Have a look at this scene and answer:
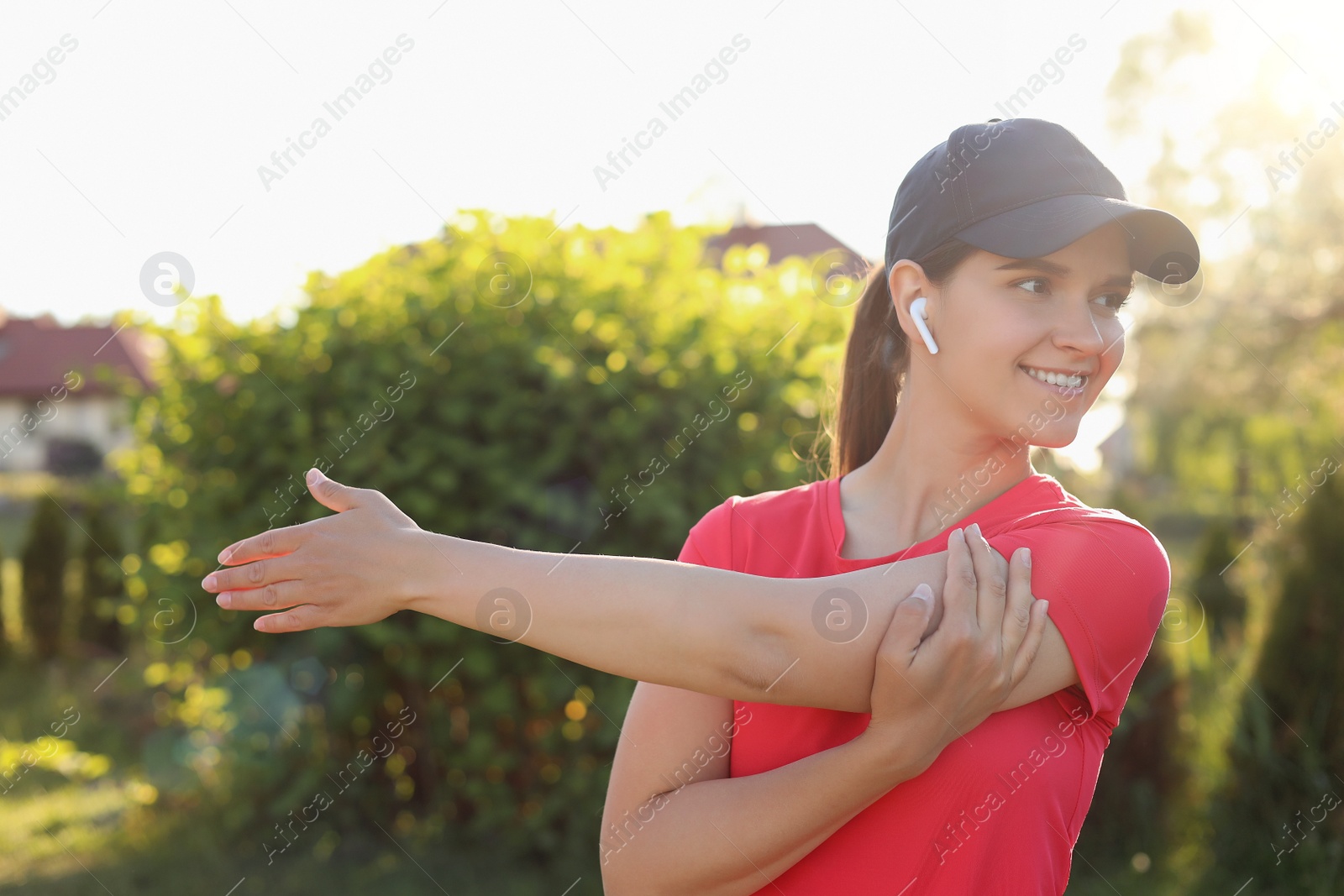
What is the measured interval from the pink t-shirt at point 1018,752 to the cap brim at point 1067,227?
0.41m

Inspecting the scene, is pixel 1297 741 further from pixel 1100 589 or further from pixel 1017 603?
pixel 1017 603

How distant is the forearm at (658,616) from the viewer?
137 centimetres

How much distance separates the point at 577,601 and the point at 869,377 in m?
0.94

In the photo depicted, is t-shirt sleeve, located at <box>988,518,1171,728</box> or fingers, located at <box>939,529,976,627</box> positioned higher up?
fingers, located at <box>939,529,976,627</box>

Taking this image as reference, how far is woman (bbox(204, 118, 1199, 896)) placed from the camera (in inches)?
54.2

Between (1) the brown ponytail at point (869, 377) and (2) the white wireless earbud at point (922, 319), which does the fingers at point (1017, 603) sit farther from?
(1) the brown ponytail at point (869, 377)

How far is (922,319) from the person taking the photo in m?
1.75

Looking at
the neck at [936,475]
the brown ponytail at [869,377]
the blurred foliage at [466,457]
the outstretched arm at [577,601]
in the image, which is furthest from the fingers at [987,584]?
the blurred foliage at [466,457]

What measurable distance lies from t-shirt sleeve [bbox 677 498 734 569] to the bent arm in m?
0.29

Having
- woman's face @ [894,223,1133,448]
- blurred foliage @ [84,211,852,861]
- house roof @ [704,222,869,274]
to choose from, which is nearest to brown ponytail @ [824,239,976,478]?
woman's face @ [894,223,1133,448]

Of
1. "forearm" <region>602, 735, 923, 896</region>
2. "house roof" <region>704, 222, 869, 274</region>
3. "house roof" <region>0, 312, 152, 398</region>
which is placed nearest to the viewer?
"forearm" <region>602, 735, 923, 896</region>

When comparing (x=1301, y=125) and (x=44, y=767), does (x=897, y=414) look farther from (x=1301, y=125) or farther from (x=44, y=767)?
(x=1301, y=125)

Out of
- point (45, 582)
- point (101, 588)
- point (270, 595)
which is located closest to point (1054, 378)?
point (270, 595)

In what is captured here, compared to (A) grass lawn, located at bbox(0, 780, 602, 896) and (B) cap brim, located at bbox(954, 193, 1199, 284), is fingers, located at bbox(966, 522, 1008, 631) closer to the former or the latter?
(B) cap brim, located at bbox(954, 193, 1199, 284)
